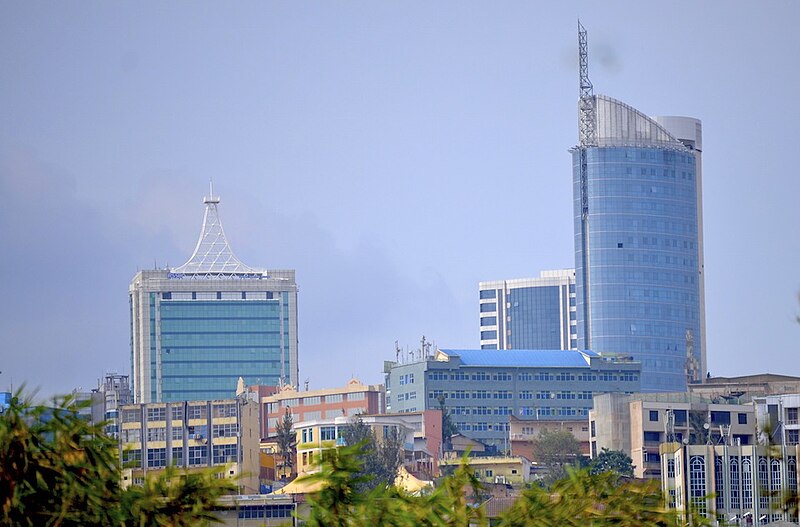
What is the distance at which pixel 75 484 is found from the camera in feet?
113

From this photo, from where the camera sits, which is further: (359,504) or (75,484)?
(359,504)

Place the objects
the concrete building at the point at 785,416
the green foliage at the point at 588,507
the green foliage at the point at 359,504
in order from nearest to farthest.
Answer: the green foliage at the point at 359,504 → the green foliage at the point at 588,507 → the concrete building at the point at 785,416

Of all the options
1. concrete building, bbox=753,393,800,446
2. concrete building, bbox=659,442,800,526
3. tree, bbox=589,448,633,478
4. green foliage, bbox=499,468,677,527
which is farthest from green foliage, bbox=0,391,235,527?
tree, bbox=589,448,633,478

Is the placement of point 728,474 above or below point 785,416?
below

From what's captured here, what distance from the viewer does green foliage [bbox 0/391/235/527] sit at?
34.2 metres

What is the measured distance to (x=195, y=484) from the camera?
3675cm

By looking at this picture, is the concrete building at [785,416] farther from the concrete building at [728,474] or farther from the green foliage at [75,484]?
the green foliage at [75,484]

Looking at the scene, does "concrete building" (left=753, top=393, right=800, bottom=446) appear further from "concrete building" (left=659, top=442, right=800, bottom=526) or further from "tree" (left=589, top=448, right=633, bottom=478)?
"tree" (left=589, top=448, right=633, bottom=478)

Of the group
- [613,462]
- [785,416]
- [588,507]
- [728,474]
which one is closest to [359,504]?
[588,507]

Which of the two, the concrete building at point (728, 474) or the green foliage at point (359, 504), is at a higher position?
the green foliage at point (359, 504)

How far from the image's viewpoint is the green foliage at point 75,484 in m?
34.2

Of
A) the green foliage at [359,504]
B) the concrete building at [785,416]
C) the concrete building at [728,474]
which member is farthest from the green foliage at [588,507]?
the concrete building at [785,416]

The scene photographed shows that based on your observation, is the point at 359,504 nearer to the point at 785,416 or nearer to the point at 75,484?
the point at 75,484

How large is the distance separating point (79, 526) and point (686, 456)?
461ft
